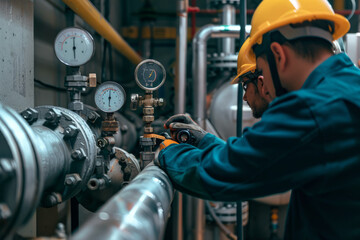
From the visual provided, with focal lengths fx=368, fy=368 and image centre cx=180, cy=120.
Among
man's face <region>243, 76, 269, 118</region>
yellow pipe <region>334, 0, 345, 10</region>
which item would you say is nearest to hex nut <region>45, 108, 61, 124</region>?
man's face <region>243, 76, 269, 118</region>

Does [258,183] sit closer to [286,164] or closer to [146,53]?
[286,164]

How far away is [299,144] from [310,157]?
35 mm

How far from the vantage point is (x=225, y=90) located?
2.21m

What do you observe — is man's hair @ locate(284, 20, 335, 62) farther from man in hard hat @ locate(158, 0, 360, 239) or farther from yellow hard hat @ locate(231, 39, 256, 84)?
yellow hard hat @ locate(231, 39, 256, 84)

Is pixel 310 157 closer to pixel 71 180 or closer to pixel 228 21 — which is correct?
pixel 71 180

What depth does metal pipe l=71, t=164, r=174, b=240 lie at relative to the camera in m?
0.45

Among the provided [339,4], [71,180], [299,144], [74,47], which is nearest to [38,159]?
[71,180]

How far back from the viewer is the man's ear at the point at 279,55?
0.79m

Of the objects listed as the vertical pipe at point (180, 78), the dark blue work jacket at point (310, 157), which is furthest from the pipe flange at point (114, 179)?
the vertical pipe at point (180, 78)

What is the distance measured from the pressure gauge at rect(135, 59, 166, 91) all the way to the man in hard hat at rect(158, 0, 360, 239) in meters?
0.32


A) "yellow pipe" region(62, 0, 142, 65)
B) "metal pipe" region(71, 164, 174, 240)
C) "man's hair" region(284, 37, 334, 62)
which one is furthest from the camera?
"yellow pipe" region(62, 0, 142, 65)

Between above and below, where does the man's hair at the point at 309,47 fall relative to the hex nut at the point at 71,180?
above

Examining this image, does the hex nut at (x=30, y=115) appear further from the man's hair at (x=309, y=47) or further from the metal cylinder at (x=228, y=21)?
the metal cylinder at (x=228, y=21)

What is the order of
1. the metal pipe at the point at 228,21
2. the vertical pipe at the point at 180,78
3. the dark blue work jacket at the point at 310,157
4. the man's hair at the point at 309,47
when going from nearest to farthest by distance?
the dark blue work jacket at the point at 310,157, the man's hair at the point at 309,47, the vertical pipe at the point at 180,78, the metal pipe at the point at 228,21
